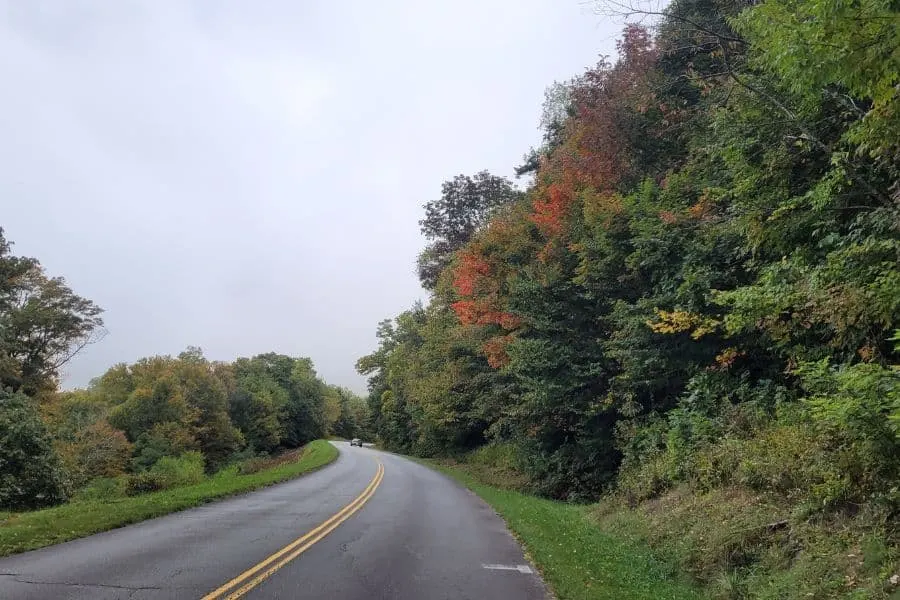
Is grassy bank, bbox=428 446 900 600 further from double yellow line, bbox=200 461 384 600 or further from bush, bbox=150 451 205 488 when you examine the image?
bush, bbox=150 451 205 488

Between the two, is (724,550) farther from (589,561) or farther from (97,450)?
(97,450)

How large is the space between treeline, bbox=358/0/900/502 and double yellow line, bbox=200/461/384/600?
659 centimetres

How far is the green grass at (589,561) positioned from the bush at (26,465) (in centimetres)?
1456

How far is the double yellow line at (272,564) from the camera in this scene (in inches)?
246

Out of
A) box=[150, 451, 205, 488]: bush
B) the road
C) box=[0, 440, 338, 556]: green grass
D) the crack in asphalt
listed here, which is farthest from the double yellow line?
box=[150, 451, 205, 488]: bush

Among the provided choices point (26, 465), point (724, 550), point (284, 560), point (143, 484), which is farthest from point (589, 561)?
point (26, 465)

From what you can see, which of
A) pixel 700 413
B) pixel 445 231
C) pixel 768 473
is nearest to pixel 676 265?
pixel 700 413

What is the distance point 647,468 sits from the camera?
13297 millimetres

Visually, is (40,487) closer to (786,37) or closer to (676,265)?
(676,265)

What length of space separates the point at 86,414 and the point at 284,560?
40156 millimetres

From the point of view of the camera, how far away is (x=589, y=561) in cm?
891

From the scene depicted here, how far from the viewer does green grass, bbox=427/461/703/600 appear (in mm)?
7285

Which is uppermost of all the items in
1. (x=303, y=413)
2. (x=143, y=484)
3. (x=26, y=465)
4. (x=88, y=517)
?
(x=303, y=413)

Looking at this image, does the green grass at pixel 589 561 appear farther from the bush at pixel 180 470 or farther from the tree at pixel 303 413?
the tree at pixel 303 413
